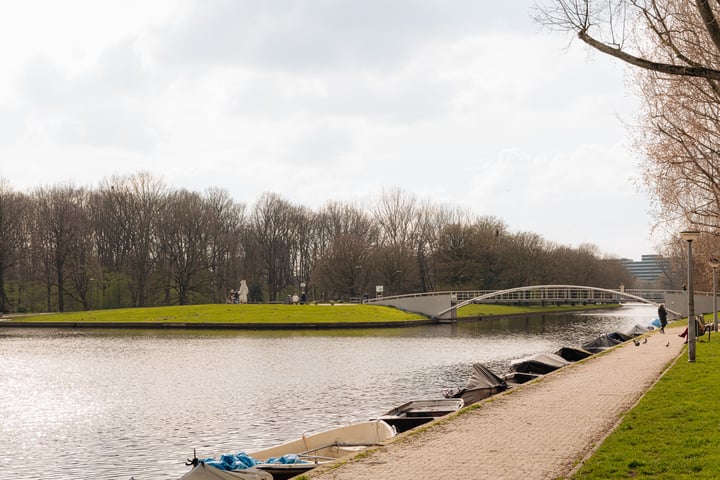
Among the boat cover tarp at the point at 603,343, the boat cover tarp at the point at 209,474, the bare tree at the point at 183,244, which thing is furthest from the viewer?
the bare tree at the point at 183,244

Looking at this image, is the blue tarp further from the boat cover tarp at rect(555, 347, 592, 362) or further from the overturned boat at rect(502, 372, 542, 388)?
the boat cover tarp at rect(555, 347, 592, 362)

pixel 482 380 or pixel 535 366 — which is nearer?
pixel 482 380

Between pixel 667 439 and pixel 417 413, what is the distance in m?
6.82

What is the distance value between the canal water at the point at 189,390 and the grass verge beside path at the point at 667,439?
26.8ft

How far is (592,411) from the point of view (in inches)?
587

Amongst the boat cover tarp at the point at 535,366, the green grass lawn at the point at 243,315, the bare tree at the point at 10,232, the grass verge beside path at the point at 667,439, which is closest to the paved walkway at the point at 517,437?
the grass verge beside path at the point at 667,439

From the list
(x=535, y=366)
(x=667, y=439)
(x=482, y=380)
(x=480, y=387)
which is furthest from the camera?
(x=535, y=366)

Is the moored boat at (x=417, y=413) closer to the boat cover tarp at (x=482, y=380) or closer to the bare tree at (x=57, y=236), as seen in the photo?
the boat cover tarp at (x=482, y=380)

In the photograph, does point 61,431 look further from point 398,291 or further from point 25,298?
point 398,291

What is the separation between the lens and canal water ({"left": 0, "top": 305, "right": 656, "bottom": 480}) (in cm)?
1706

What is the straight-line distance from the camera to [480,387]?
2059cm

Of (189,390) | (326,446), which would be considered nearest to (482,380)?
(326,446)

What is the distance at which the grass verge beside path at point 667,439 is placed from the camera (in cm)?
941

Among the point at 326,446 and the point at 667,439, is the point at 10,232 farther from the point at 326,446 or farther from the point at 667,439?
the point at 667,439
